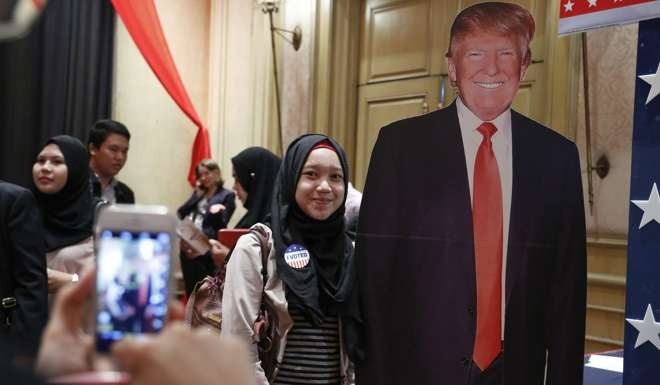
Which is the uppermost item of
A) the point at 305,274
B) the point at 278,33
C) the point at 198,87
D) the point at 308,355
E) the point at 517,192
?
the point at 278,33

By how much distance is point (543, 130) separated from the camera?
5.19 ft

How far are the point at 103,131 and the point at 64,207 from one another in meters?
0.77

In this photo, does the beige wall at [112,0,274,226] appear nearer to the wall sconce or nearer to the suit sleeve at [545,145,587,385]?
the wall sconce

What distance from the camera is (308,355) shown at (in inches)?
Answer: 66.2

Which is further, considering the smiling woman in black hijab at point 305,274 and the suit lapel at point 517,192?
the smiling woman in black hijab at point 305,274

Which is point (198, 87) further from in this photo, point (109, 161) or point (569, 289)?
point (569, 289)

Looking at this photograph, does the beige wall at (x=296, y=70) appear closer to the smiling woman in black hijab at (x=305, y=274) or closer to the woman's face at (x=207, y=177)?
the smiling woman in black hijab at (x=305, y=274)

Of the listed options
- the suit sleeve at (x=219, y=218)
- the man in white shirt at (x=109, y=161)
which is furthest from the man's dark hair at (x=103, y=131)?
the suit sleeve at (x=219, y=218)

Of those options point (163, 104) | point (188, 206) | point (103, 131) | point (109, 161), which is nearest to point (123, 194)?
point (109, 161)

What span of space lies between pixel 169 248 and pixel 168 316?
6 centimetres

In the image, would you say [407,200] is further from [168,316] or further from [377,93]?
[168,316]

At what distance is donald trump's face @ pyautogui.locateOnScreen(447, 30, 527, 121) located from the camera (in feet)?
5.02

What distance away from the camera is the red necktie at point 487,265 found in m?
1.53

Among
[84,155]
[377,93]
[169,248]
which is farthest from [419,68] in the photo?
[169,248]
